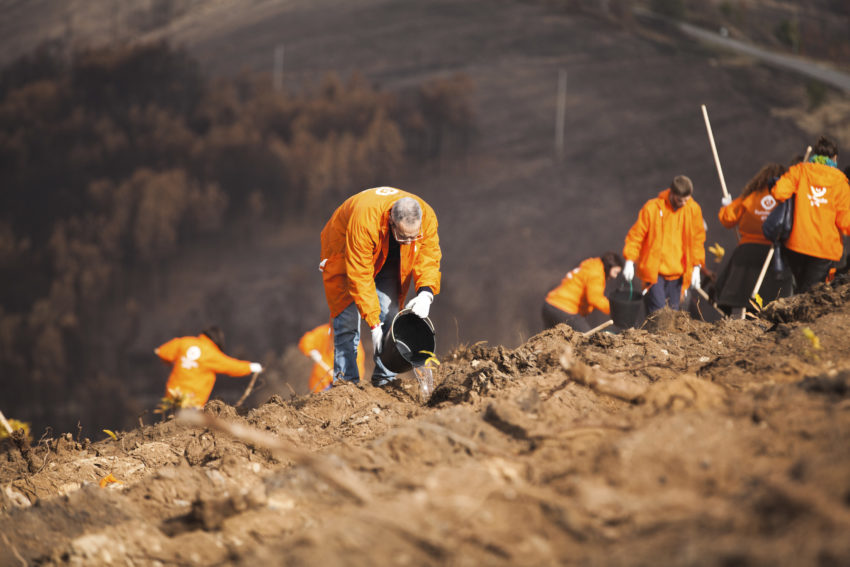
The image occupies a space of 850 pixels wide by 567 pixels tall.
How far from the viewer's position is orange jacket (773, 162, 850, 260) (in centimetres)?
523

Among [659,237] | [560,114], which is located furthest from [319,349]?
[560,114]

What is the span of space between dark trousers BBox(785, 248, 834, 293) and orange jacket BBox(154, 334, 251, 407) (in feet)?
14.6

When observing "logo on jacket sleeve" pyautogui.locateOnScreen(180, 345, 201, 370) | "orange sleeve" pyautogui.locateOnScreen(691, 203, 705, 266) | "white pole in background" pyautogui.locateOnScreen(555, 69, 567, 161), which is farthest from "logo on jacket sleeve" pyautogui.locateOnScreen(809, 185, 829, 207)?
"white pole in background" pyautogui.locateOnScreen(555, 69, 567, 161)

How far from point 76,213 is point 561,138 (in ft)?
44.1

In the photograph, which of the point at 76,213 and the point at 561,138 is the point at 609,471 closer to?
A: the point at 561,138

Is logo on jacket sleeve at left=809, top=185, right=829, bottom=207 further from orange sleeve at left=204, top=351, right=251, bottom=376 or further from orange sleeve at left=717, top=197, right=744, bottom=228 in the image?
orange sleeve at left=204, top=351, right=251, bottom=376

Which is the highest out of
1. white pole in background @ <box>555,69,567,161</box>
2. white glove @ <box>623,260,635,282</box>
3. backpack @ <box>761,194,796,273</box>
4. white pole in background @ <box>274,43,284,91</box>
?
white pole in background @ <box>274,43,284,91</box>

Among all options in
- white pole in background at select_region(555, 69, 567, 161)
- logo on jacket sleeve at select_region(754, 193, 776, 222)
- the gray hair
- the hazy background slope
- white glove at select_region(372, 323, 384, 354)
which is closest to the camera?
the gray hair

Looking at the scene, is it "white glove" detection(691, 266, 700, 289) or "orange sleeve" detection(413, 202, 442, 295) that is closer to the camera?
"orange sleeve" detection(413, 202, 442, 295)

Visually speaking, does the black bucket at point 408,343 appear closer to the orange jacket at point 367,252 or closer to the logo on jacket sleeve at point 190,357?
the orange jacket at point 367,252

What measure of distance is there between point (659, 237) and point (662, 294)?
49cm

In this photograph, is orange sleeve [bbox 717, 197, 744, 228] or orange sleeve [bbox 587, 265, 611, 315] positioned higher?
orange sleeve [bbox 717, 197, 744, 228]

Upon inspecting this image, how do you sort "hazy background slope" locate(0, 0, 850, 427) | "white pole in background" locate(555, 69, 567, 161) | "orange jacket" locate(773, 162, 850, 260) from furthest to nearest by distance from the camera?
"white pole in background" locate(555, 69, 567, 161), "hazy background slope" locate(0, 0, 850, 427), "orange jacket" locate(773, 162, 850, 260)

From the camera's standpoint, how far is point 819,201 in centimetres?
525
